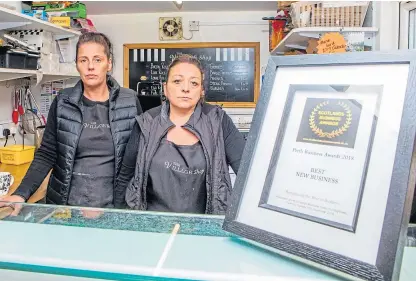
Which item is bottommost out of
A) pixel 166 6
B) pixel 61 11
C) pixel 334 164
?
pixel 334 164

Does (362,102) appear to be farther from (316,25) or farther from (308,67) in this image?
(316,25)

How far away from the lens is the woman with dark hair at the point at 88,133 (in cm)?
146

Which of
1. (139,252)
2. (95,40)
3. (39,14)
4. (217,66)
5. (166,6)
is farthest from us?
(217,66)

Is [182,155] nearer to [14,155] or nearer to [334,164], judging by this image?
[334,164]

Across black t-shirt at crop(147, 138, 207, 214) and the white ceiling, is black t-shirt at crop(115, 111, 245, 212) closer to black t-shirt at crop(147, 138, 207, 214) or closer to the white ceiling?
black t-shirt at crop(147, 138, 207, 214)

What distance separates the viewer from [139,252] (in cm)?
66

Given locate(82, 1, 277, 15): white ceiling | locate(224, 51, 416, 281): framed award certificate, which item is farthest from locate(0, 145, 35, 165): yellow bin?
locate(224, 51, 416, 281): framed award certificate

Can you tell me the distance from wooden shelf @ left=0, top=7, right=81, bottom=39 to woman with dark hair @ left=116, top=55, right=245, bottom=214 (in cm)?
166

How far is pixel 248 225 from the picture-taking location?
620 mm

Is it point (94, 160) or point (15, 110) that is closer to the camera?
point (94, 160)

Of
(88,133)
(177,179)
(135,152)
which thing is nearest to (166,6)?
(88,133)

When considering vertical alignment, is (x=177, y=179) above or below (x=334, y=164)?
below

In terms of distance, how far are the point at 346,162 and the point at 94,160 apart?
3.73 ft

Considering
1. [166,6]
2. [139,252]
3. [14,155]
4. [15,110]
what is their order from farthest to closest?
[166,6]
[15,110]
[14,155]
[139,252]
